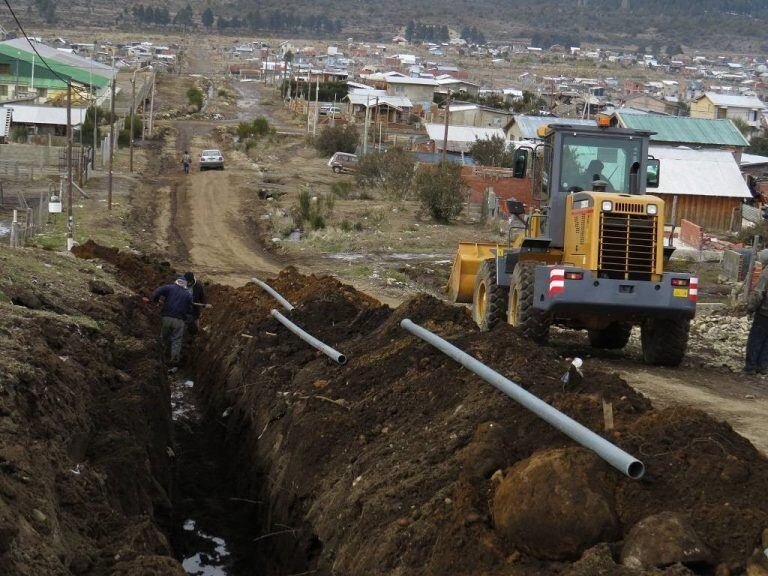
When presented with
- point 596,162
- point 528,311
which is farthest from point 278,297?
point 596,162

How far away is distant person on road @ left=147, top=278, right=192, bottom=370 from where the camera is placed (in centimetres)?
1833

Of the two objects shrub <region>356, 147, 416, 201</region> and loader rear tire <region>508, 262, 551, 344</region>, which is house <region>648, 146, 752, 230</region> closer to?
shrub <region>356, 147, 416, 201</region>

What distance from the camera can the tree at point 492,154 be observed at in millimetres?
63816

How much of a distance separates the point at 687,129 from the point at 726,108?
2135 inches

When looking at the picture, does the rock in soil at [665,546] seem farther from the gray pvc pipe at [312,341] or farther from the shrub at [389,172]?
the shrub at [389,172]

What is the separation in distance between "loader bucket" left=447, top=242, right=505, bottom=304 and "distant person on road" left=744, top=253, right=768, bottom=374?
15.4 feet

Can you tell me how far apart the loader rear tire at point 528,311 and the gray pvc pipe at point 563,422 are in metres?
4.73

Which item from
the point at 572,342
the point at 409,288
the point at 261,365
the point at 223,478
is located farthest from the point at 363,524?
the point at 409,288

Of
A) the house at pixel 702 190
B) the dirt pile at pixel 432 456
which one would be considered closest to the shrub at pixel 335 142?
the house at pixel 702 190

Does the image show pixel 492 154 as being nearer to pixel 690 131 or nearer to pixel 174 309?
pixel 690 131

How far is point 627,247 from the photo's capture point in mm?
15438

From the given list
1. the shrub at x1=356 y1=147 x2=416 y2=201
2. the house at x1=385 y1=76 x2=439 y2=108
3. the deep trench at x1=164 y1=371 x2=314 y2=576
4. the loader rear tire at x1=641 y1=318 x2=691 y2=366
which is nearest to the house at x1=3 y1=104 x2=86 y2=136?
the shrub at x1=356 y1=147 x2=416 y2=201

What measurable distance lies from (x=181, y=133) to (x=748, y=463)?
7697cm

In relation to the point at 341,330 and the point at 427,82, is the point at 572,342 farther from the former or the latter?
the point at 427,82
